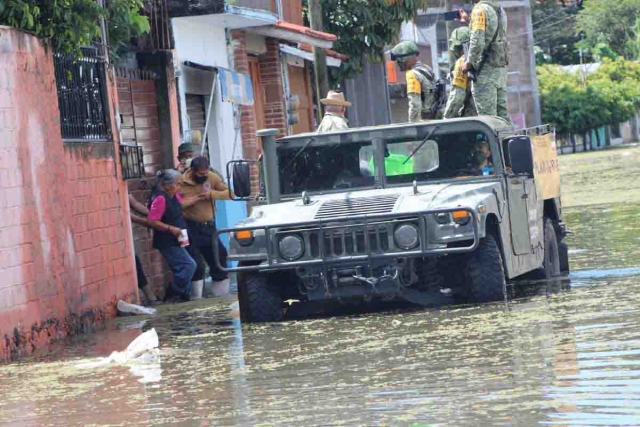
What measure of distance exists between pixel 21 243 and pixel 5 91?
119cm

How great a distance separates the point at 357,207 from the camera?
38.2 ft

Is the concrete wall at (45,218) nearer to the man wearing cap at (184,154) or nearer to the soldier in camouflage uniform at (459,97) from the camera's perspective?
the man wearing cap at (184,154)

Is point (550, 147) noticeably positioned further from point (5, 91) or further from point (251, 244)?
point (5, 91)

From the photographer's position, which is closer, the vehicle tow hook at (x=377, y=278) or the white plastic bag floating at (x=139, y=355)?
the white plastic bag floating at (x=139, y=355)

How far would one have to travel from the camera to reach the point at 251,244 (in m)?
11.6

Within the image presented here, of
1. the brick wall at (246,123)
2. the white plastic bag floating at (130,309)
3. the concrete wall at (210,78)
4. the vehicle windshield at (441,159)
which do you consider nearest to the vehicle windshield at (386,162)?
the vehicle windshield at (441,159)

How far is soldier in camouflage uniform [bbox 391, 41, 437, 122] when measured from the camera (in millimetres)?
15289

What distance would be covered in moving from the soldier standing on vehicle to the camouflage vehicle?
6.62ft

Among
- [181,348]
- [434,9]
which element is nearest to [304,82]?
[181,348]

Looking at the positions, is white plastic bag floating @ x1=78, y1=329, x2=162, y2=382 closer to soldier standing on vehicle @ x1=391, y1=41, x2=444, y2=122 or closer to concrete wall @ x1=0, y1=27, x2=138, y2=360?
concrete wall @ x1=0, y1=27, x2=138, y2=360

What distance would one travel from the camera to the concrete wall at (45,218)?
11273mm

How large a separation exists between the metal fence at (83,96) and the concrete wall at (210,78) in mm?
3682

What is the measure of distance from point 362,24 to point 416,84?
35.4 feet

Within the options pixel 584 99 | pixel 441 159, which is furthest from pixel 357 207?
pixel 584 99
